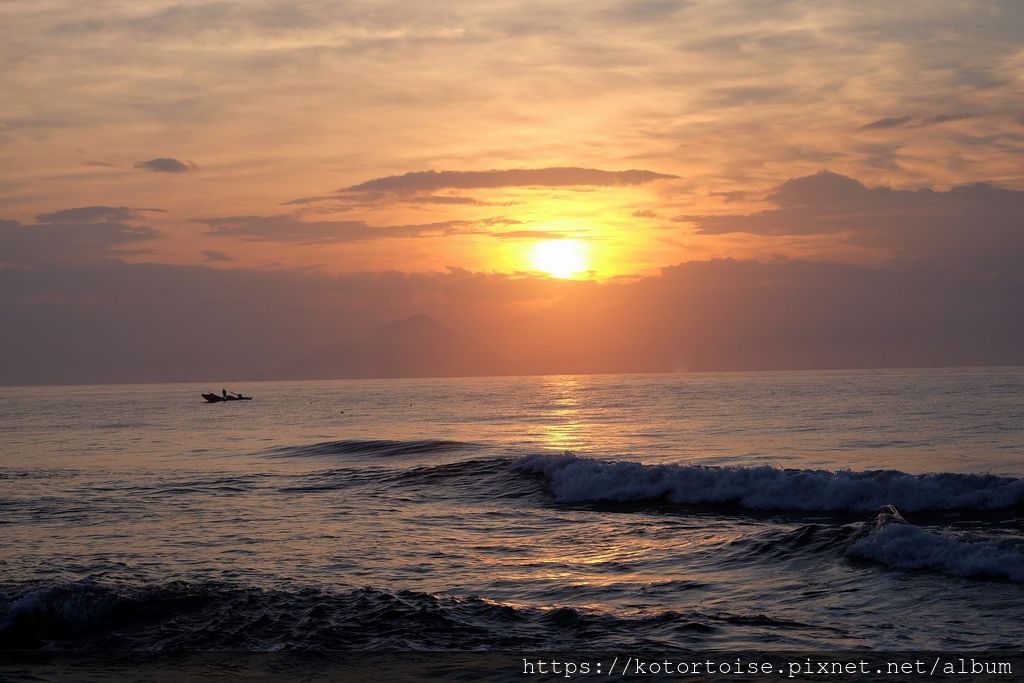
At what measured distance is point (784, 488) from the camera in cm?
2827

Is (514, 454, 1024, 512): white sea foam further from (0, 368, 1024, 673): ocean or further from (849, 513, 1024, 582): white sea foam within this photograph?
(849, 513, 1024, 582): white sea foam

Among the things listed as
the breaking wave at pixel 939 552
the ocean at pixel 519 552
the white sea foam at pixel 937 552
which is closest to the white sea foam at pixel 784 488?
the ocean at pixel 519 552

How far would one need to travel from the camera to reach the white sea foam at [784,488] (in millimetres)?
26203

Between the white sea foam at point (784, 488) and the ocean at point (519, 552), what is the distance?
0.26 ft

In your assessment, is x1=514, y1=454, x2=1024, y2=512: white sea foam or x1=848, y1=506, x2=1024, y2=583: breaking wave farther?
x1=514, y1=454, x2=1024, y2=512: white sea foam

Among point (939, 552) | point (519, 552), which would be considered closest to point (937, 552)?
point (939, 552)

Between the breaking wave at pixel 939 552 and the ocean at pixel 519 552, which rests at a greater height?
the breaking wave at pixel 939 552

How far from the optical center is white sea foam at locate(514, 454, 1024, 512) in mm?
26203

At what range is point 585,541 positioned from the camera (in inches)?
862

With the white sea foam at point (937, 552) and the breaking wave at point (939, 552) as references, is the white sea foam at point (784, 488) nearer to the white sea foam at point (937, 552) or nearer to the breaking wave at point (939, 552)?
the breaking wave at point (939, 552)

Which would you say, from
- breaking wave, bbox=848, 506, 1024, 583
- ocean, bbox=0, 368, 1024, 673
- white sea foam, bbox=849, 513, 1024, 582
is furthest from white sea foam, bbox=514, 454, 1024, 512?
white sea foam, bbox=849, 513, 1024, 582

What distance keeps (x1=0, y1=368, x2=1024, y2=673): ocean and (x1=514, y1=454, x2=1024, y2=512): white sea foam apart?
3.1 inches

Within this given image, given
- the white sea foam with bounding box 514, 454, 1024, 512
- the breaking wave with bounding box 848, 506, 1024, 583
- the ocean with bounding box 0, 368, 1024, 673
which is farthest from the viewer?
the white sea foam with bounding box 514, 454, 1024, 512

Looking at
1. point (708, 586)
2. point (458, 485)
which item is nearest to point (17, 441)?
point (458, 485)
